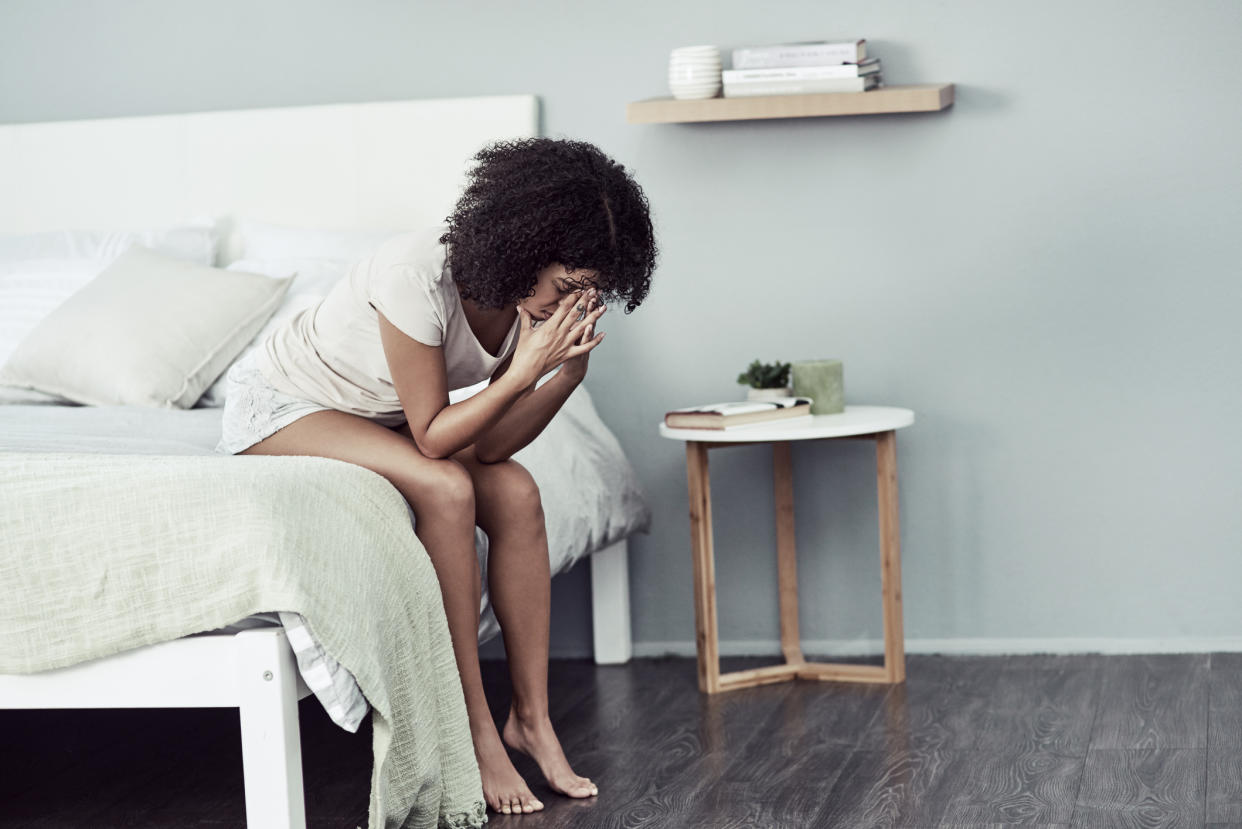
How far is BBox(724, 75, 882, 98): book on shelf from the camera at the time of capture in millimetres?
2834

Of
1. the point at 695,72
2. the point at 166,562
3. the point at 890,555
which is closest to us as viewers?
the point at 166,562

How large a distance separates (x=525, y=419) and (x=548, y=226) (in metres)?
0.38

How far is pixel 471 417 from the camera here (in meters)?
1.97

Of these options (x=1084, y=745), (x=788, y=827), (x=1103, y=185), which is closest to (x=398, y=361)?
(x=788, y=827)

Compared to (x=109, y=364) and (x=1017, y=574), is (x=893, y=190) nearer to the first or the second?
(x=1017, y=574)

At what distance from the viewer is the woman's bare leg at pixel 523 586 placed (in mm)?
2168

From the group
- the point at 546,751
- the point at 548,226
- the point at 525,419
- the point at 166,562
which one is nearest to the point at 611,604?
the point at 546,751

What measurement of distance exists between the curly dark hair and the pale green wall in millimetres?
1129

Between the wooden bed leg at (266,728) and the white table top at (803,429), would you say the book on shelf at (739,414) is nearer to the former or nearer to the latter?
the white table top at (803,429)

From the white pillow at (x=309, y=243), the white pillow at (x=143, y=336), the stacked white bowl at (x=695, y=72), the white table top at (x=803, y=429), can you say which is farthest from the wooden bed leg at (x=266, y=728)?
the stacked white bowl at (x=695, y=72)

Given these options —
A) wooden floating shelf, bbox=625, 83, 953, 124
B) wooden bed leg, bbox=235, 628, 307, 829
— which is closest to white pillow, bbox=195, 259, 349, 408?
wooden floating shelf, bbox=625, 83, 953, 124

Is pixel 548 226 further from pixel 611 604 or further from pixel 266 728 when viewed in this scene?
pixel 611 604

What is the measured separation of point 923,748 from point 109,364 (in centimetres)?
162

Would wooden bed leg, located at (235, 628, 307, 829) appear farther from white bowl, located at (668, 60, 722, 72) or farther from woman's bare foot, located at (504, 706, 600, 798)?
white bowl, located at (668, 60, 722, 72)
